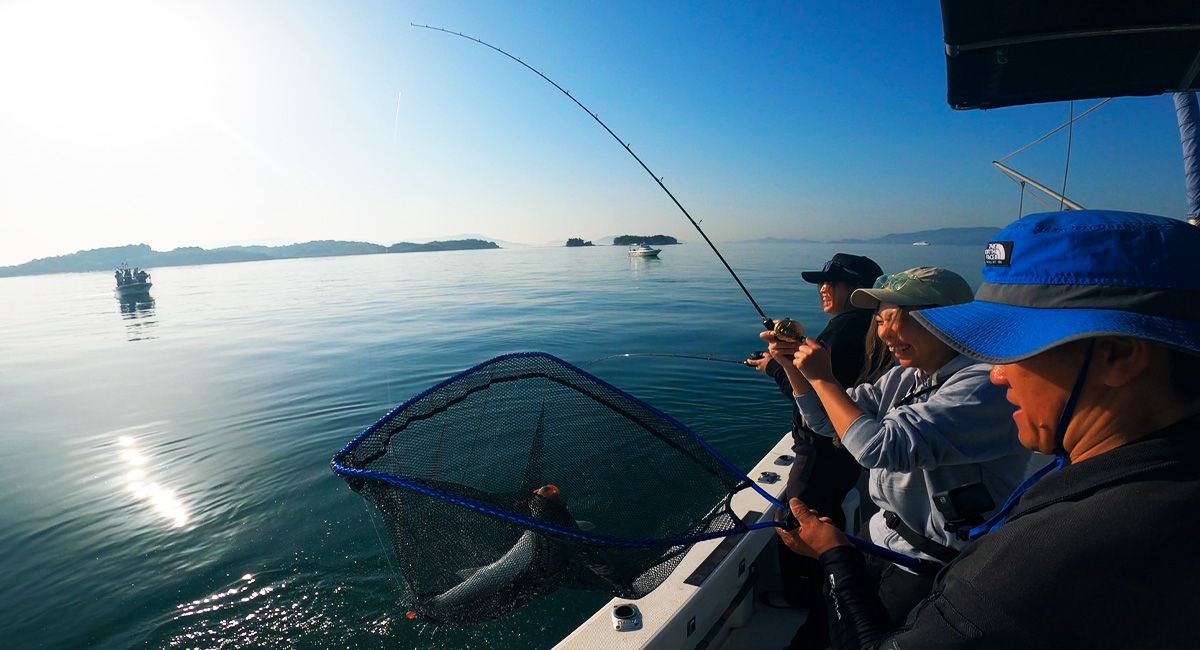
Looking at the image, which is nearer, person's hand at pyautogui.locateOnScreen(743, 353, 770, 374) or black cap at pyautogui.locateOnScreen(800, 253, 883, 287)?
person's hand at pyautogui.locateOnScreen(743, 353, 770, 374)

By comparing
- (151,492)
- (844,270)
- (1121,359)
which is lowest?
(151,492)

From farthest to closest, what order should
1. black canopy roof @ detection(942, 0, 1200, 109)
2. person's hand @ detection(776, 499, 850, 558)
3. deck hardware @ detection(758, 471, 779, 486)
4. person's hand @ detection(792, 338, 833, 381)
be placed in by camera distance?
deck hardware @ detection(758, 471, 779, 486) < black canopy roof @ detection(942, 0, 1200, 109) < person's hand @ detection(792, 338, 833, 381) < person's hand @ detection(776, 499, 850, 558)

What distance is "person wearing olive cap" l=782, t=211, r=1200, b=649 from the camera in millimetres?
881

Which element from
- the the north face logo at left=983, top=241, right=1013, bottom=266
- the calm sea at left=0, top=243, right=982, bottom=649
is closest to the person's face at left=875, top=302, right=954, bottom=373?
the the north face logo at left=983, top=241, right=1013, bottom=266

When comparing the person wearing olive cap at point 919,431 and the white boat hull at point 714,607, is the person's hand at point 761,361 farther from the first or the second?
the white boat hull at point 714,607

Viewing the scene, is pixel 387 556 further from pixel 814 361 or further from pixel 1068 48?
pixel 1068 48

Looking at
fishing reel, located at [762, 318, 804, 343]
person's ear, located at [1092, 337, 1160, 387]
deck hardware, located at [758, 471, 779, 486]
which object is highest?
person's ear, located at [1092, 337, 1160, 387]

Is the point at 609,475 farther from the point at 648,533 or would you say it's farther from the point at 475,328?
the point at 475,328

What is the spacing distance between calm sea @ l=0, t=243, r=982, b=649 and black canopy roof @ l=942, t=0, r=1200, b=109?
4.89 meters

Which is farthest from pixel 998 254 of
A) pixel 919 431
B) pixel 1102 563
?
pixel 919 431

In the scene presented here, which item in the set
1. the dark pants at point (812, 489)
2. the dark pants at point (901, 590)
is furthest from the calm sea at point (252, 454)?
the dark pants at point (901, 590)

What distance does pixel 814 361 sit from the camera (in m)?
2.24

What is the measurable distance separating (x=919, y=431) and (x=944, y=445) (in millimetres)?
98

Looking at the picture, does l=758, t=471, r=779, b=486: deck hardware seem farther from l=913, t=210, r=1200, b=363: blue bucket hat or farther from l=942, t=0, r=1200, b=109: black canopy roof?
l=942, t=0, r=1200, b=109: black canopy roof
